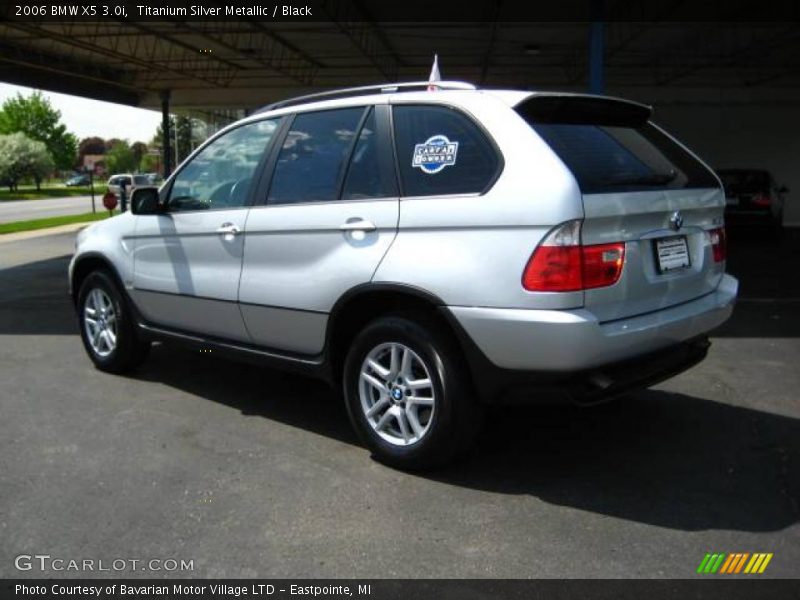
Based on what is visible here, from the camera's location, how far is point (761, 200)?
14.9m

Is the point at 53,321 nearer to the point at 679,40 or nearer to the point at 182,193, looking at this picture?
the point at 182,193

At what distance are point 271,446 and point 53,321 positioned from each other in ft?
15.4

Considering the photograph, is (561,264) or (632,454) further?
(632,454)

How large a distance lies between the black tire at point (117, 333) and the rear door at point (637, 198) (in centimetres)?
328

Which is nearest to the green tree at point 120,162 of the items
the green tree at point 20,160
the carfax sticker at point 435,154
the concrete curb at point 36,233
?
the green tree at point 20,160

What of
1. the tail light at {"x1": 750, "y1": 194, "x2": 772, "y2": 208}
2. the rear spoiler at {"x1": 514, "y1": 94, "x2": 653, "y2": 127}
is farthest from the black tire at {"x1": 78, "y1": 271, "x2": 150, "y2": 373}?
the tail light at {"x1": 750, "y1": 194, "x2": 772, "y2": 208}

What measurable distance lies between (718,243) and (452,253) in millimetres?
1671

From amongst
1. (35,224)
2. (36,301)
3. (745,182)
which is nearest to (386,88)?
(36,301)

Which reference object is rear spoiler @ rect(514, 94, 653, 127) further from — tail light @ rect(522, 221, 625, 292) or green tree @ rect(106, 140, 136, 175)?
green tree @ rect(106, 140, 136, 175)

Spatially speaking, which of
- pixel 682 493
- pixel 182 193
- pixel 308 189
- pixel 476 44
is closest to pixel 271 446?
pixel 308 189

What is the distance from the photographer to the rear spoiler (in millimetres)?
3525

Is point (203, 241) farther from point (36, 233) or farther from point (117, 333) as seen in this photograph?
point (36, 233)

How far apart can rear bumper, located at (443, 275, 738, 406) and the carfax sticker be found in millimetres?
708

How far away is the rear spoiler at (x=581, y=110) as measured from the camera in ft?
11.6
